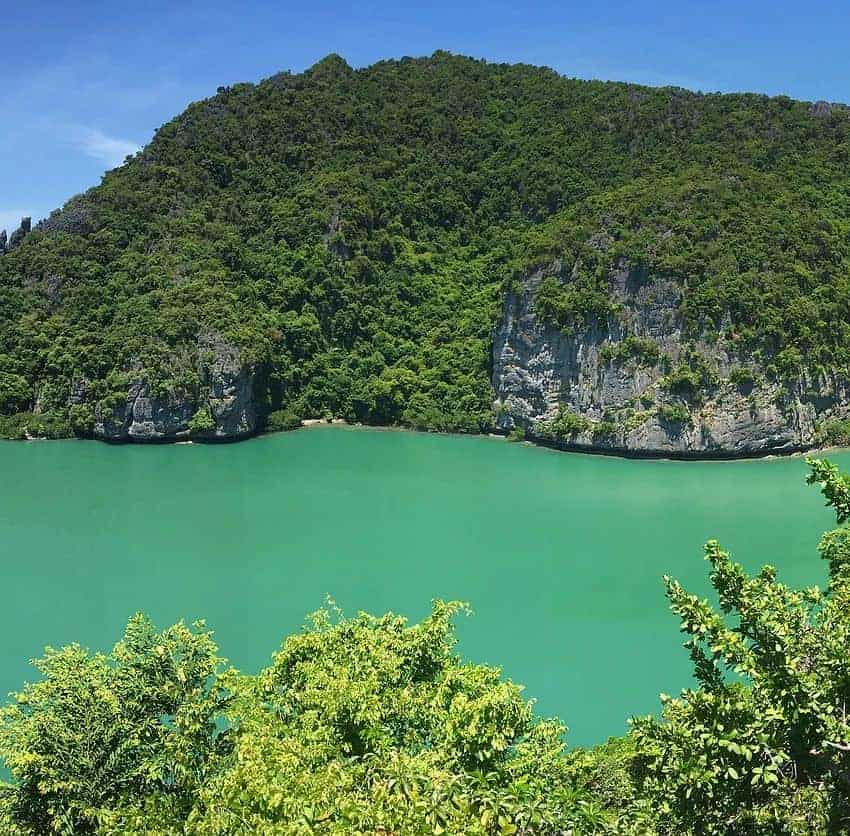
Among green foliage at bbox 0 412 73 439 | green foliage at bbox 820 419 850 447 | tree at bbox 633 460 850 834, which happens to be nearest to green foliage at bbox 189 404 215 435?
green foliage at bbox 0 412 73 439

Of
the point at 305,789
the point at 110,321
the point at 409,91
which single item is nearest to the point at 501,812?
the point at 305,789

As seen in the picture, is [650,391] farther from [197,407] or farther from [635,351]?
[197,407]

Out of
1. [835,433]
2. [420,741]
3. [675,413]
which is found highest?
[675,413]

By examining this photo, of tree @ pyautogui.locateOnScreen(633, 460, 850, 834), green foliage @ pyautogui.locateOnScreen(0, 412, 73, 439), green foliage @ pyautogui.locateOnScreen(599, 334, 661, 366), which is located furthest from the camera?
green foliage @ pyautogui.locateOnScreen(0, 412, 73, 439)

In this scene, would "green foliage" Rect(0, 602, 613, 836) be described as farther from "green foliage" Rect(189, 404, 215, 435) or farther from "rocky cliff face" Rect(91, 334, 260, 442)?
"rocky cliff face" Rect(91, 334, 260, 442)

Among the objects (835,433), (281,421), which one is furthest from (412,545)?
(835,433)

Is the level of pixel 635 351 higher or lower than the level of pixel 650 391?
higher
